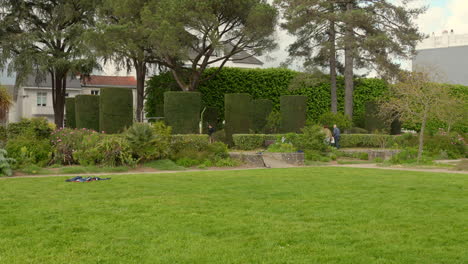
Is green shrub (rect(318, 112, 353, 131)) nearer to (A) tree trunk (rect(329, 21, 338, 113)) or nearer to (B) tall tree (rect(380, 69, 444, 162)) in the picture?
(A) tree trunk (rect(329, 21, 338, 113))

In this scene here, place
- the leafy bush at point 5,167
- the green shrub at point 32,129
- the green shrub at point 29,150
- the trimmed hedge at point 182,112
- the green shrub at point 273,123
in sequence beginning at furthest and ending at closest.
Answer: the green shrub at point 273,123, the trimmed hedge at point 182,112, the green shrub at point 32,129, the green shrub at point 29,150, the leafy bush at point 5,167

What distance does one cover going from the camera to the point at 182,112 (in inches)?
894

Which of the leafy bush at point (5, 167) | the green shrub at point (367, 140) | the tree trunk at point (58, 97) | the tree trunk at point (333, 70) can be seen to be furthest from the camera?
the tree trunk at point (58, 97)

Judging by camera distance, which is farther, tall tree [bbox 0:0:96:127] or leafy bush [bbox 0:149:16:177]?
tall tree [bbox 0:0:96:127]

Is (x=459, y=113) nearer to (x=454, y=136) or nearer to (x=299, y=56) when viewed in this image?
(x=454, y=136)

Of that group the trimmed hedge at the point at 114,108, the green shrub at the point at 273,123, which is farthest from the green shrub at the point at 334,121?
the trimmed hedge at the point at 114,108

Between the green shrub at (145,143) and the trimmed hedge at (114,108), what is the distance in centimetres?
397

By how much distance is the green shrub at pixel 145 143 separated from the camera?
17.2m

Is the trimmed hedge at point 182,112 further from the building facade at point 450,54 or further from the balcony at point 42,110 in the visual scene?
the building facade at point 450,54

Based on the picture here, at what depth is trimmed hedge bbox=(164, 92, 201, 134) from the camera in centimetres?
2261

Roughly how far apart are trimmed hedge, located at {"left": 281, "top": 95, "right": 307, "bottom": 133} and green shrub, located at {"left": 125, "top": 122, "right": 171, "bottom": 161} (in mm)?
9045

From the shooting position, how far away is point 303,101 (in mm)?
25438

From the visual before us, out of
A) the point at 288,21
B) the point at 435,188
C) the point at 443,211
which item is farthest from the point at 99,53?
the point at 443,211

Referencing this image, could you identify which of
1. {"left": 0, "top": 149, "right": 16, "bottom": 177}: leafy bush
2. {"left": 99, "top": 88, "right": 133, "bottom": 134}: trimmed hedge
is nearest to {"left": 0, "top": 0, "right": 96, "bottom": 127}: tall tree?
{"left": 99, "top": 88, "right": 133, "bottom": 134}: trimmed hedge
